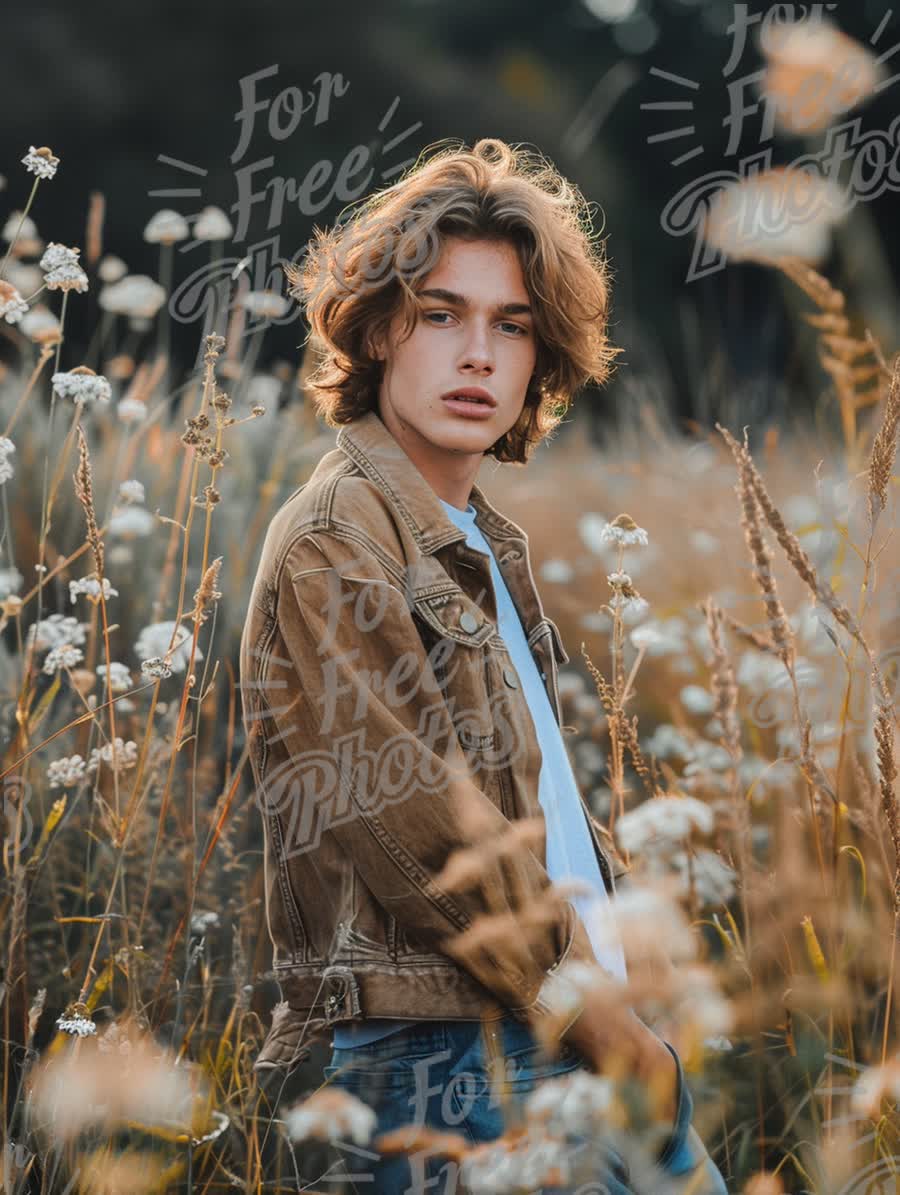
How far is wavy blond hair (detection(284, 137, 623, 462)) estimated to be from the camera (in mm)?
1893

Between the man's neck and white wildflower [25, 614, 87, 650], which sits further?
white wildflower [25, 614, 87, 650]

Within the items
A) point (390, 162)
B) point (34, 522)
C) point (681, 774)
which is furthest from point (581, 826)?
point (390, 162)

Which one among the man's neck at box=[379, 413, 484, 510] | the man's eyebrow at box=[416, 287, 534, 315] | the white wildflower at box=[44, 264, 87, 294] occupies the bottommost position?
the man's neck at box=[379, 413, 484, 510]

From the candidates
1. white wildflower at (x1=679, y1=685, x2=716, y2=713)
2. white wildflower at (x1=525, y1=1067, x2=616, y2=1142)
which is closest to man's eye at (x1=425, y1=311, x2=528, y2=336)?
white wildflower at (x1=525, y1=1067, x2=616, y2=1142)

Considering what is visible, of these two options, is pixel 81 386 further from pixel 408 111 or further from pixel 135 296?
pixel 408 111

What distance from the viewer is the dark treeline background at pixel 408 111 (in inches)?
378

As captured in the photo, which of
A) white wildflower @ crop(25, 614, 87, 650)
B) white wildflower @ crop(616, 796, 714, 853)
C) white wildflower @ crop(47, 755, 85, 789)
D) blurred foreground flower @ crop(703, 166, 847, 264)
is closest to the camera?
white wildflower @ crop(616, 796, 714, 853)

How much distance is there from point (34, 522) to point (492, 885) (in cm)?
249

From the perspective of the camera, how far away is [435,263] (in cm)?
186

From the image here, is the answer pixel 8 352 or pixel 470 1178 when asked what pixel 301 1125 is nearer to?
pixel 470 1178

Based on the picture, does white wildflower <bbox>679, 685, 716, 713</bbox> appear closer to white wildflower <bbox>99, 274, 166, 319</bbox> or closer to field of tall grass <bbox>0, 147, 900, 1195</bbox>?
field of tall grass <bbox>0, 147, 900, 1195</bbox>

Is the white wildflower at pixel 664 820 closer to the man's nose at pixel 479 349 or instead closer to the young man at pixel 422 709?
the young man at pixel 422 709

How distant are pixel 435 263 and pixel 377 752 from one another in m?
0.74

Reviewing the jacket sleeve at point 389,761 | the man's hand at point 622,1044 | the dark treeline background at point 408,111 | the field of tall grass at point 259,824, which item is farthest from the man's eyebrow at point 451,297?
the dark treeline background at point 408,111
